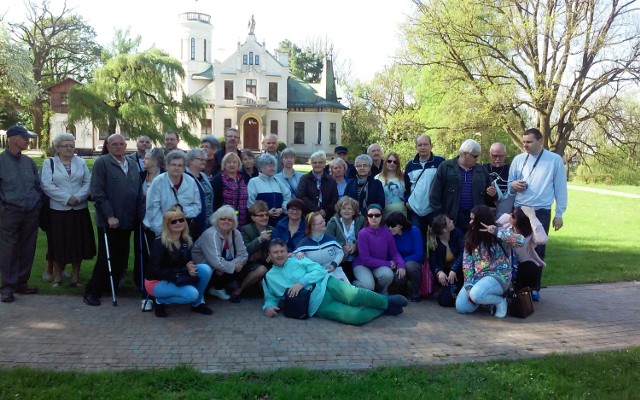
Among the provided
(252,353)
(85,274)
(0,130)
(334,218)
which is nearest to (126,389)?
(252,353)

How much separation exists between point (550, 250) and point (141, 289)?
7.89 meters

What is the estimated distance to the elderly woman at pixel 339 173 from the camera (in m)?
7.64

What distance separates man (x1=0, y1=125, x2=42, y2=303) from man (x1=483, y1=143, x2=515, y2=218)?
586 cm

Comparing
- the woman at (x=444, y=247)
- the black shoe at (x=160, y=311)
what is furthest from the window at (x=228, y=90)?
the black shoe at (x=160, y=311)

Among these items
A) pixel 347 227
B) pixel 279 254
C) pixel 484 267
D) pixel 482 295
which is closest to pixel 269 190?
pixel 347 227

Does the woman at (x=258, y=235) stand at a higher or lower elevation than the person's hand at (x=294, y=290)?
higher

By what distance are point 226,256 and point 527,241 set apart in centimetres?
365

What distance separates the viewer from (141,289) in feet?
22.9

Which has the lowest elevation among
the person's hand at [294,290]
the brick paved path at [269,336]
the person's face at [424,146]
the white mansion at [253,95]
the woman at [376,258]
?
the brick paved path at [269,336]

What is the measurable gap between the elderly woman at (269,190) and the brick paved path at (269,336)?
1.31m

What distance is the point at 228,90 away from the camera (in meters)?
52.7

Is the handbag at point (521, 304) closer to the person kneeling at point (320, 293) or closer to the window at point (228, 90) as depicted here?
the person kneeling at point (320, 293)

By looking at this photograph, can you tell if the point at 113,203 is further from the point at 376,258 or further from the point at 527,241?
the point at 527,241

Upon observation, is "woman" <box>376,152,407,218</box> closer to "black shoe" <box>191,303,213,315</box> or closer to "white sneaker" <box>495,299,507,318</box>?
"white sneaker" <box>495,299,507,318</box>
